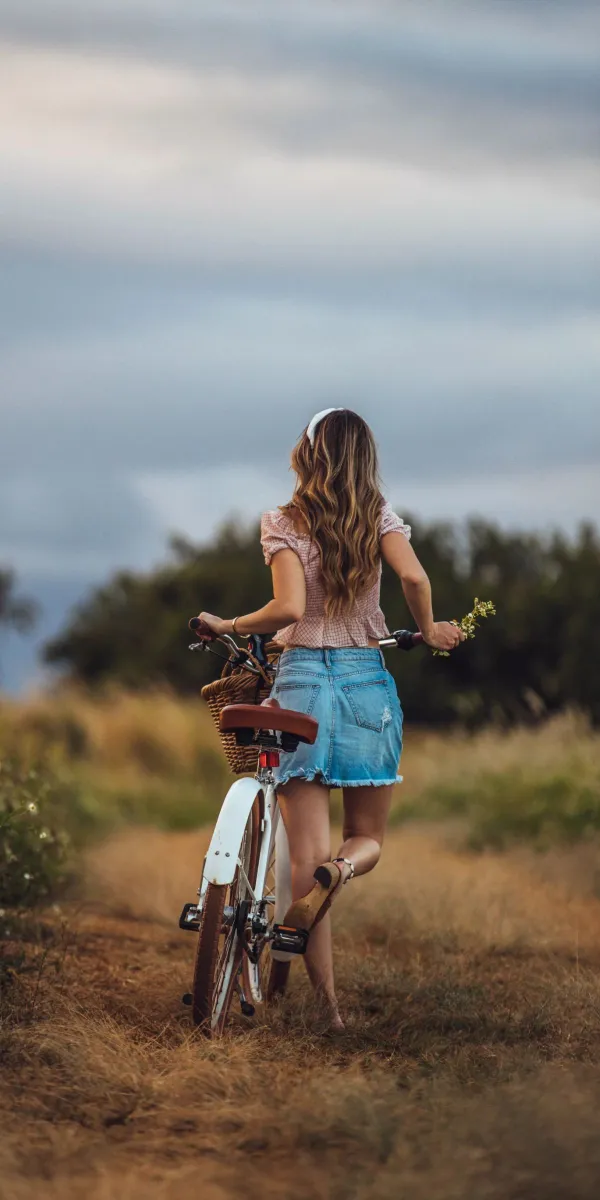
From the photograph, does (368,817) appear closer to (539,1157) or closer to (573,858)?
(539,1157)

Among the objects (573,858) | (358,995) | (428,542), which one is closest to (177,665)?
(428,542)

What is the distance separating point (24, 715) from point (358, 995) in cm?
1283

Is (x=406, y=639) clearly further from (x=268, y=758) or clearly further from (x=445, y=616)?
(x=445, y=616)

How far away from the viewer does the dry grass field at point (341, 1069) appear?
384 cm

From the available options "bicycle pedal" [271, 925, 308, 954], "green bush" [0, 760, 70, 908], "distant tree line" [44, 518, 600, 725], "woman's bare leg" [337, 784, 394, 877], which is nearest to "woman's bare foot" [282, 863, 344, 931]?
"bicycle pedal" [271, 925, 308, 954]

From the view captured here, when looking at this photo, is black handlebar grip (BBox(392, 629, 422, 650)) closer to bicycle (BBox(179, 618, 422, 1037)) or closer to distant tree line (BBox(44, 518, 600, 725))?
bicycle (BBox(179, 618, 422, 1037))

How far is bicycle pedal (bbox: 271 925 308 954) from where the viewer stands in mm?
5379

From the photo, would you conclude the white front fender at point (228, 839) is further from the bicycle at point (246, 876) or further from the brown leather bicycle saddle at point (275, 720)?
the brown leather bicycle saddle at point (275, 720)

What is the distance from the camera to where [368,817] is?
225 inches

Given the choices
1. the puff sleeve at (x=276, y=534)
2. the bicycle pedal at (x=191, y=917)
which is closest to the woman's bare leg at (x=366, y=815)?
the bicycle pedal at (x=191, y=917)

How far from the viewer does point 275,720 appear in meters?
5.28

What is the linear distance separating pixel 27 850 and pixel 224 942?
12.2 ft

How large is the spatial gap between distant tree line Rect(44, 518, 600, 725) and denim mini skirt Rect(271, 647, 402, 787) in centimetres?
1472

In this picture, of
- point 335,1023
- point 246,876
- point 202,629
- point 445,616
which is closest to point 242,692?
point 202,629
